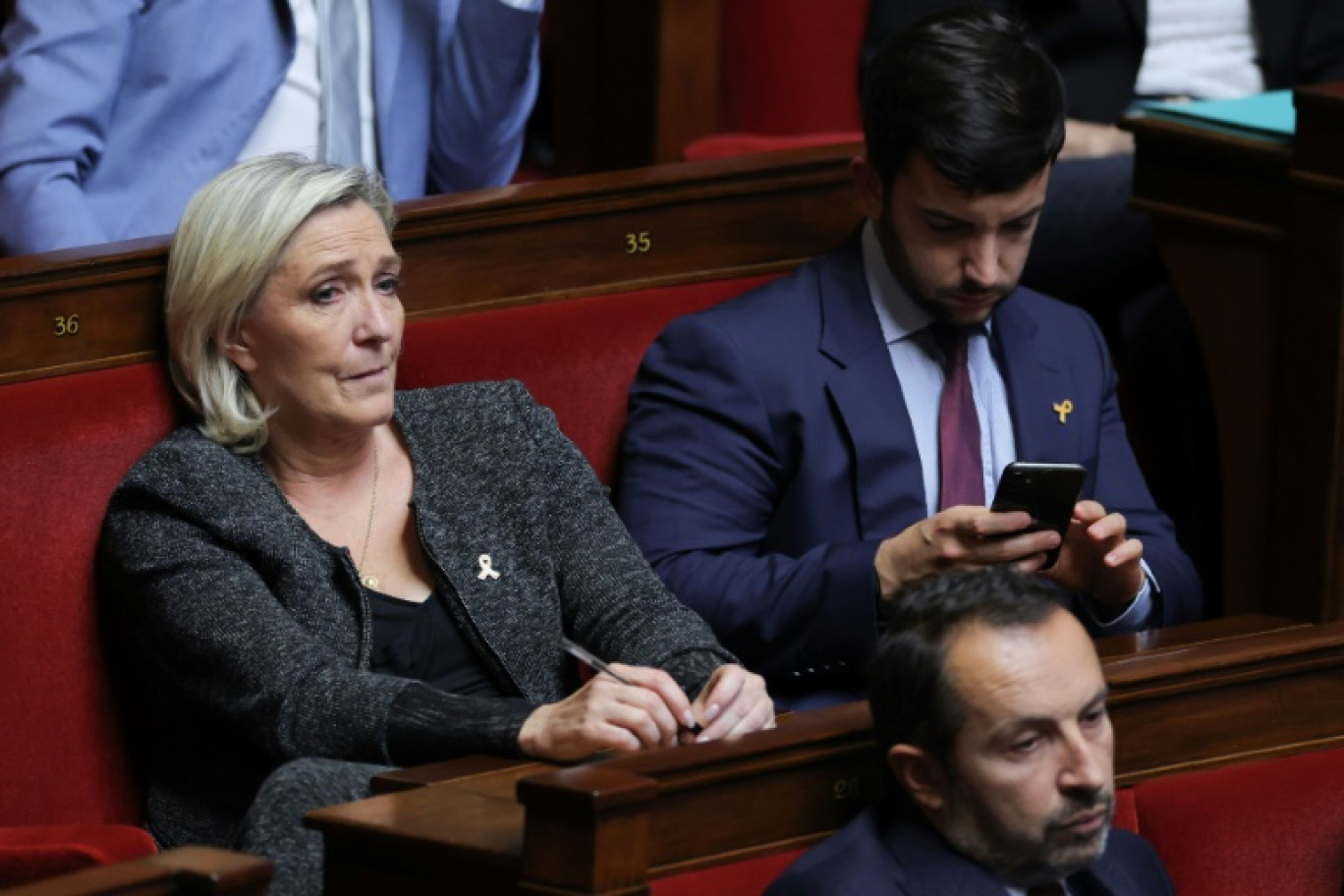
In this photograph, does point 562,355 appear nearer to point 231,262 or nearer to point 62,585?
→ point 231,262

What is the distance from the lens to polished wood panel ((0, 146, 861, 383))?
176 cm

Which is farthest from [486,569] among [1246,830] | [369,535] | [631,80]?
[631,80]

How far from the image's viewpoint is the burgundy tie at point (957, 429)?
1873 millimetres

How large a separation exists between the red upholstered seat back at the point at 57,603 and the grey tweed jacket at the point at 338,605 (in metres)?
0.02

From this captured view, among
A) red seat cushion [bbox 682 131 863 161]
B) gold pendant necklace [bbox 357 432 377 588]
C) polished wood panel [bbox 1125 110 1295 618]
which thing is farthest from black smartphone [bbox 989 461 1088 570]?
red seat cushion [bbox 682 131 863 161]

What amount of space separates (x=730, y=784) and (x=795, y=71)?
1676mm

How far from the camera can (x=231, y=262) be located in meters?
1.73

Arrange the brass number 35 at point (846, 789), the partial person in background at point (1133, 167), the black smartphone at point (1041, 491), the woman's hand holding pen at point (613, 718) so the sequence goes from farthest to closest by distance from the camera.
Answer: the partial person in background at point (1133, 167), the black smartphone at point (1041, 491), the woman's hand holding pen at point (613, 718), the brass number 35 at point (846, 789)

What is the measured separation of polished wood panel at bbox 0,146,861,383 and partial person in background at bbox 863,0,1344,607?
0.30m

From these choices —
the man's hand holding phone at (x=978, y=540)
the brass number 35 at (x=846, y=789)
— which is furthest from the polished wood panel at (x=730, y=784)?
the man's hand holding phone at (x=978, y=540)

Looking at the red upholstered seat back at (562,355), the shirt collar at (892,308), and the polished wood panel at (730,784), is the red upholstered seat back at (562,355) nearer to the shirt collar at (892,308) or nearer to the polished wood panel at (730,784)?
the shirt collar at (892,308)

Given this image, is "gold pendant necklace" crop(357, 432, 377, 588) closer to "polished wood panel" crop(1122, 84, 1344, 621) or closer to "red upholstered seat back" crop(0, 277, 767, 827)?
"red upholstered seat back" crop(0, 277, 767, 827)

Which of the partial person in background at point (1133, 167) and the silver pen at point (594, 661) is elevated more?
the partial person in background at point (1133, 167)

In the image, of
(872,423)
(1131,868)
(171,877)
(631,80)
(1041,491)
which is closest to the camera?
(171,877)
